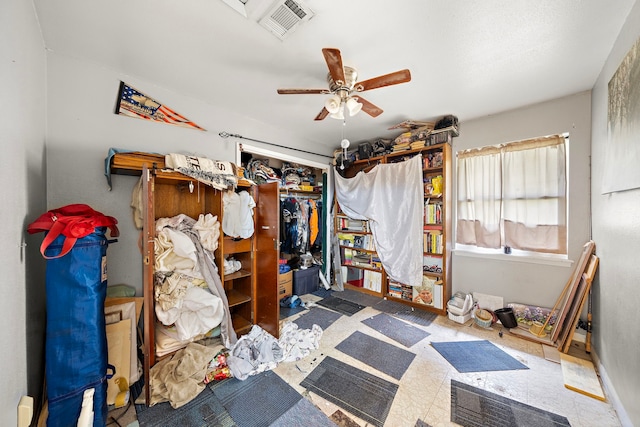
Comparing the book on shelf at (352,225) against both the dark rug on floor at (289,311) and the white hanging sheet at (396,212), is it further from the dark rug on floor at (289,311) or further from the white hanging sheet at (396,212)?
the dark rug on floor at (289,311)

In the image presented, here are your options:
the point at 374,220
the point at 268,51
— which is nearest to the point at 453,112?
the point at 374,220

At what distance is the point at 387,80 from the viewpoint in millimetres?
1596

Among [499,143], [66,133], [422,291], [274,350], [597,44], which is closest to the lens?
[597,44]

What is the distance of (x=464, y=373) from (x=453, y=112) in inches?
110

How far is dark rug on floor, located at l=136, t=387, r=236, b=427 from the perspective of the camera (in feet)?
4.63

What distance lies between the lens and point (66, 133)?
5.73 feet

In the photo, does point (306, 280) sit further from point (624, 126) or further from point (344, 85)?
point (624, 126)

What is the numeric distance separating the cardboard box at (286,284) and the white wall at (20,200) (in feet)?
7.45

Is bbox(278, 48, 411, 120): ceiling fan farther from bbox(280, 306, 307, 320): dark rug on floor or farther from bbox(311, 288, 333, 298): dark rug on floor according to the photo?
bbox(311, 288, 333, 298): dark rug on floor

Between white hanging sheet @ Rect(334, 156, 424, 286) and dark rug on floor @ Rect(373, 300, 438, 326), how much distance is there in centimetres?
37

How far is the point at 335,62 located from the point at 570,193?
111 inches

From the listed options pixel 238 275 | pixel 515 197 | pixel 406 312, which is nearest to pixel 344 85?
pixel 238 275

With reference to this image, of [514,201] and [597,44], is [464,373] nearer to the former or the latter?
[514,201]

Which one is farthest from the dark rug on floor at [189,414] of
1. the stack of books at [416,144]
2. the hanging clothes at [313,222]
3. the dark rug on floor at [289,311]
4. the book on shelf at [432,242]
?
the stack of books at [416,144]
